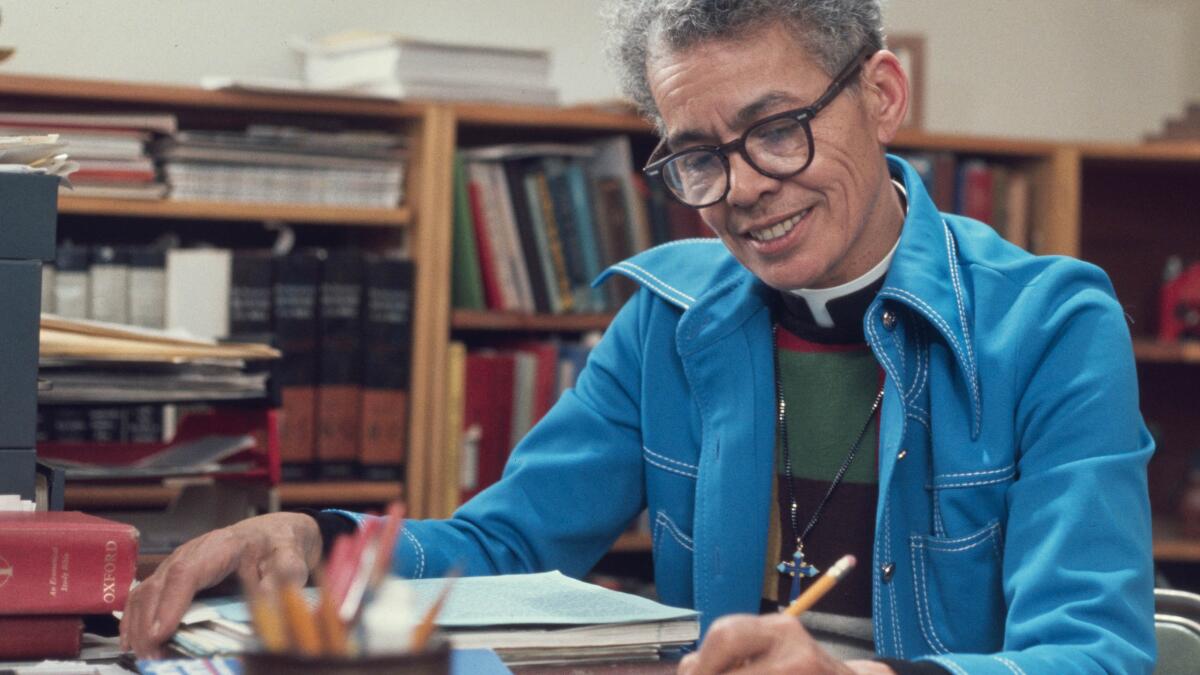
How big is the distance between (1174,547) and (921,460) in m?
1.91

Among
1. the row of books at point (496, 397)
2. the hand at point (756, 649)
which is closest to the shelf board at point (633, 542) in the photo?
the row of books at point (496, 397)

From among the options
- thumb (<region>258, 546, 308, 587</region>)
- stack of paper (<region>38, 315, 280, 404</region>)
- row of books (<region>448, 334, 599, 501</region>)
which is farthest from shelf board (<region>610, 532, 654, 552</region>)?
thumb (<region>258, 546, 308, 587</region>)

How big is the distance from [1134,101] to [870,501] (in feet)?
8.01

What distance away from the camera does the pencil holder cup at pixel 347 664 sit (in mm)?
542

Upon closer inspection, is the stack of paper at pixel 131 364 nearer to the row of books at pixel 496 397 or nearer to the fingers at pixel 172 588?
the fingers at pixel 172 588

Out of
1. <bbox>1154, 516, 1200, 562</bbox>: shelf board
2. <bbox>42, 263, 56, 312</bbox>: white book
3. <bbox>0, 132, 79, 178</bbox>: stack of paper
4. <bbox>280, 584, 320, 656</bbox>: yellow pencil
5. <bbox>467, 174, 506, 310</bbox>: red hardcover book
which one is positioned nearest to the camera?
<bbox>280, 584, 320, 656</bbox>: yellow pencil

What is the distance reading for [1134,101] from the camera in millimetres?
3586

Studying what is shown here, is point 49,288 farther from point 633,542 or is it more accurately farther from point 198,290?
point 633,542

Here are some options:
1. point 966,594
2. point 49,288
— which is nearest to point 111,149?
point 49,288

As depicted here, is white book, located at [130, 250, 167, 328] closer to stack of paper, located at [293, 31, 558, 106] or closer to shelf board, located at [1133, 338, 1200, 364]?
stack of paper, located at [293, 31, 558, 106]

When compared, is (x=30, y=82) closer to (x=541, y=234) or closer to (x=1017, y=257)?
(x=541, y=234)

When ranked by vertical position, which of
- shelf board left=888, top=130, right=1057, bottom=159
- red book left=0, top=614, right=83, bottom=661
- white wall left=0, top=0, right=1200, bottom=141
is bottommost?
red book left=0, top=614, right=83, bottom=661

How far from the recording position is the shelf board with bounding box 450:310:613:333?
2.79m

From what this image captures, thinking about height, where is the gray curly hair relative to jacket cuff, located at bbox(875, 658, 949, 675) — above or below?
above
